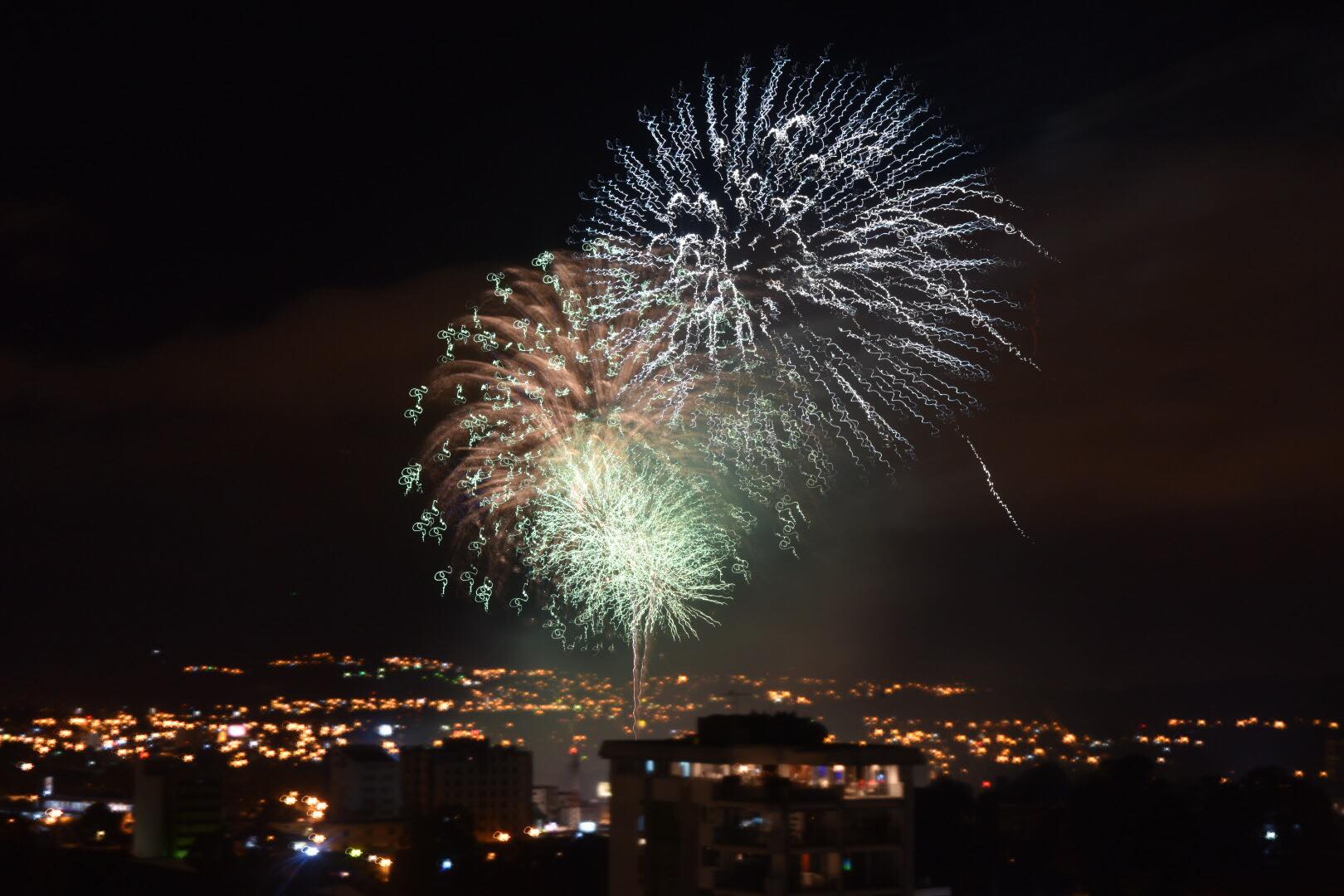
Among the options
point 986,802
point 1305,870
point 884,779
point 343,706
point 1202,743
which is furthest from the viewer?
point 343,706

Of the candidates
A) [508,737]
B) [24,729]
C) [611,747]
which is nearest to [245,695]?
[24,729]

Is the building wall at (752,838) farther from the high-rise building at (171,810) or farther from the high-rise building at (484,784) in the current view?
the high-rise building at (484,784)

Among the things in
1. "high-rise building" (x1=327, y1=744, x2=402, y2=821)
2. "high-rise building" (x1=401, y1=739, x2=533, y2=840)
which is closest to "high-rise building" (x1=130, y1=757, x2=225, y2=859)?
"high-rise building" (x1=401, y1=739, x2=533, y2=840)

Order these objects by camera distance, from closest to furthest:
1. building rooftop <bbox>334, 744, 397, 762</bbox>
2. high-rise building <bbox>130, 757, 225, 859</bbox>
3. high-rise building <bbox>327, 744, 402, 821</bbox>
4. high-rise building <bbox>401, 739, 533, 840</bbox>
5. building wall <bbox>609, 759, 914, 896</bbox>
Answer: building wall <bbox>609, 759, 914, 896</bbox>
high-rise building <bbox>130, 757, 225, 859</bbox>
high-rise building <bbox>401, 739, 533, 840</bbox>
high-rise building <bbox>327, 744, 402, 821</bbox>
building rooftop <bbox>334, 744, 397, 762</bbox>

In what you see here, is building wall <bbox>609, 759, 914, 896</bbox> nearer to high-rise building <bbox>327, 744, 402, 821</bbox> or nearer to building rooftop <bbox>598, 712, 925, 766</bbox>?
building rooftop <bbox>598, 712, 925, 766</bbox>

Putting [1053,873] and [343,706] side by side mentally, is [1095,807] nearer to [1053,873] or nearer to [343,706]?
[1053,873]

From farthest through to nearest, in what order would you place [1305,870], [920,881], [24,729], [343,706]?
1. [343,706]
2. [24,729]
3. [1305,870]
4. [920,881]

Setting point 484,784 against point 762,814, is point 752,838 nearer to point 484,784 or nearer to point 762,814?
point 762,814
